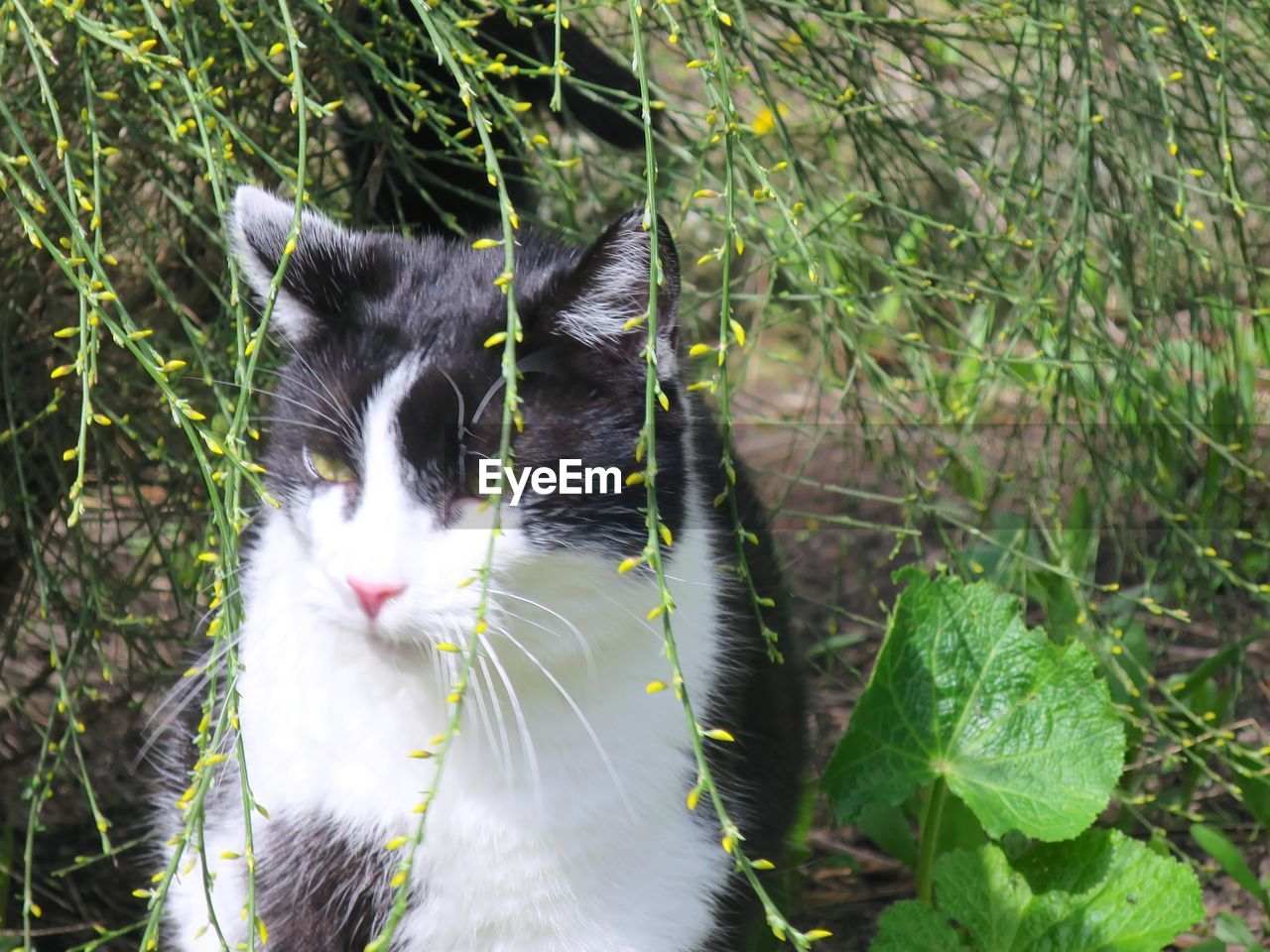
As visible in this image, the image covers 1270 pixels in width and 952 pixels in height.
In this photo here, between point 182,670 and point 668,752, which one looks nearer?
point 668,752

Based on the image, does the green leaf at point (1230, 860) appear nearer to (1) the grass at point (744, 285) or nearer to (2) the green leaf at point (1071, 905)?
(1) the grass at point (744, 285)

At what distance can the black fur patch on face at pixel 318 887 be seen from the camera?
1251 mm

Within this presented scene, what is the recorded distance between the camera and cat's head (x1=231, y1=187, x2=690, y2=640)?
107cm

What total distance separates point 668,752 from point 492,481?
0.31m

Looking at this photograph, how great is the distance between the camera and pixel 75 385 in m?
1.62

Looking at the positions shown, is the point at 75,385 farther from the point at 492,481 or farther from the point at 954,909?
the point at 954,909

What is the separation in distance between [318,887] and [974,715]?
0.70 m

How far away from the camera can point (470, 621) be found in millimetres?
1056

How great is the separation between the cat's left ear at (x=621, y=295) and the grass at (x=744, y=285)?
83mm

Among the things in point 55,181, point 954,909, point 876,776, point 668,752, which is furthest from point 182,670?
point 954,909

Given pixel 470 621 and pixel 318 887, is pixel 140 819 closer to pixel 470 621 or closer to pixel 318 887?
pixel 318 887

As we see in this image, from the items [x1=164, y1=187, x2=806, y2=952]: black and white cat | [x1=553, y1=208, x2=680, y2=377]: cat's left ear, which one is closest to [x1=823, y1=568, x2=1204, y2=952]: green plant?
[x1=164, y1=187, x2=806, y2=952]: black and white cat

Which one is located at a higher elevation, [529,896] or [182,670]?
[182,670]

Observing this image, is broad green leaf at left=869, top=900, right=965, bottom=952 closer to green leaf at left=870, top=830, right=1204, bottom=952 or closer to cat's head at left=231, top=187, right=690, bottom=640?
green leaf at left=870, top=830, right=1204, bottom=952
